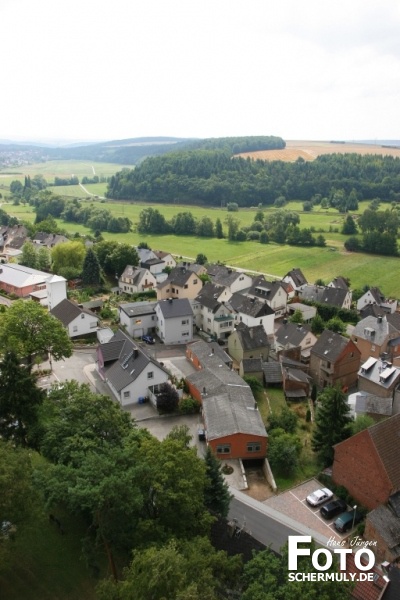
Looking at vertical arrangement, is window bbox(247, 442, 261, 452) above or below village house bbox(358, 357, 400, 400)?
below

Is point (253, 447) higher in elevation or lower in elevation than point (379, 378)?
lower

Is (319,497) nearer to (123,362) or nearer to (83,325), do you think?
(123,362)

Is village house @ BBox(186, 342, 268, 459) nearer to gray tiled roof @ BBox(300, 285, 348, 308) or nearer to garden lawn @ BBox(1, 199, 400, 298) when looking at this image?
gray tiled roof @ BBox(300, 285, 348, 308)

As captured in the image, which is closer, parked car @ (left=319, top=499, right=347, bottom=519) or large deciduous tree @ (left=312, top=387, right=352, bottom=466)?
parked car @ (left=319, top=499, right=347, bottom=519)

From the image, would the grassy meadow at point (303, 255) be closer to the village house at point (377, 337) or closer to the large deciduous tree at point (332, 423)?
the village house at point (377, 337)

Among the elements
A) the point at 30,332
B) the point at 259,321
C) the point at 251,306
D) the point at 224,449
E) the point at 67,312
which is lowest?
the point at 224,449

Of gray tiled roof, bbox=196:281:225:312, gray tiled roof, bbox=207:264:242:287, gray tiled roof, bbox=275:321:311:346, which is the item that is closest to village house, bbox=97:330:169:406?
gray tiled roof, bbox=196:281:225:312

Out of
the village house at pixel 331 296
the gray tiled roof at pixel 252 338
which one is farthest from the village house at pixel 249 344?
the village house at pixel 331 296

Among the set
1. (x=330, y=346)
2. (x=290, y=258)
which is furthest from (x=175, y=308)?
(x=290, y=258)
